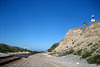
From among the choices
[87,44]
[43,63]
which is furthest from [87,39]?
[43,63]

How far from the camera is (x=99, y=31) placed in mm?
29531

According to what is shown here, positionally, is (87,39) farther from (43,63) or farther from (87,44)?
(43,63)

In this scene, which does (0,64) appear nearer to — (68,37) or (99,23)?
(99,23)

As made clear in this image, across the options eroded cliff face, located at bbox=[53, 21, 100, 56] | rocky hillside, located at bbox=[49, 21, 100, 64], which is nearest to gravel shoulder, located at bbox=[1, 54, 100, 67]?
rocky hillside, located at bbox=[49, 21, 100, 64]

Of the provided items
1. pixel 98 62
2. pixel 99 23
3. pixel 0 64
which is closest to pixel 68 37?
pixel 99 23

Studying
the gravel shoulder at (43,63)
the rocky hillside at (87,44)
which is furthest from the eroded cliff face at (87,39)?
the gravel shoulder at (43,63)

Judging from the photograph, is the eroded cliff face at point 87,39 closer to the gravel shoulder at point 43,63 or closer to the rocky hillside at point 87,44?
the rocky hillside at point 87,44

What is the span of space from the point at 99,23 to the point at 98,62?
23.1 meters

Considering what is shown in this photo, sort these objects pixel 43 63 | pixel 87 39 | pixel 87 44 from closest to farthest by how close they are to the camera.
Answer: pixel 43 63 → pixel 87 44 → pixel 87 39

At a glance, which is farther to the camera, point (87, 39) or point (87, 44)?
point (87, 39)

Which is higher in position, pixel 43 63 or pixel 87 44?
pixel 87 44

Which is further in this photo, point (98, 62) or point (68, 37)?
point (68, 37)

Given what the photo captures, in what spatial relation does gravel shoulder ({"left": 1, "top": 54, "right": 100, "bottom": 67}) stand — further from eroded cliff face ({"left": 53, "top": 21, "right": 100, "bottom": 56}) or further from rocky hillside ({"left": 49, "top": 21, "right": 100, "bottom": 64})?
eroded cliff face ({"left": 53, "top": 21, "right": 100, "bottom": 56})

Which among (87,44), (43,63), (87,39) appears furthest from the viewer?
(87,39)
